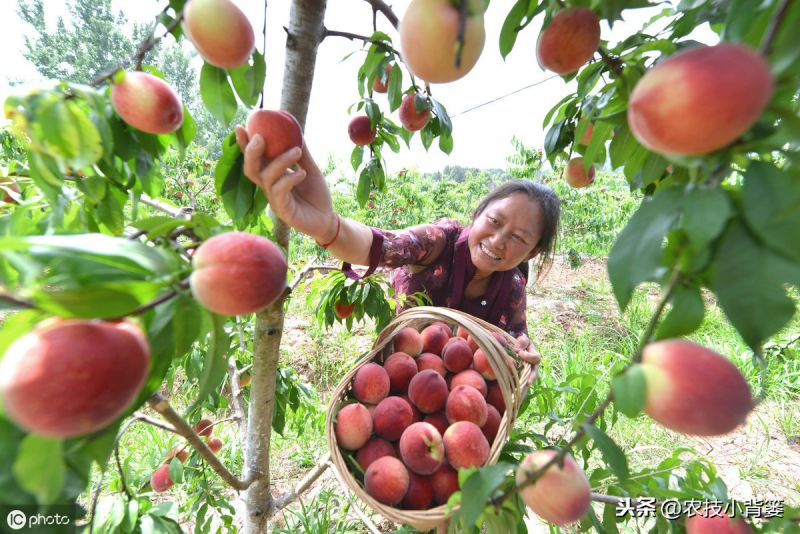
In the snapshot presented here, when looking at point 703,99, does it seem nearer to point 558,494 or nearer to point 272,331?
point 558,494

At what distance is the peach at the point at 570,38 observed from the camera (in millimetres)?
462

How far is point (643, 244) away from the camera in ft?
0.92

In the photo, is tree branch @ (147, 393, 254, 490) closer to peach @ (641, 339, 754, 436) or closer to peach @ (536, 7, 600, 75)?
peach @ (641, 339, 754, 436)

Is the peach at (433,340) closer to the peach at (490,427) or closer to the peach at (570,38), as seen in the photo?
the peach at (490,427)

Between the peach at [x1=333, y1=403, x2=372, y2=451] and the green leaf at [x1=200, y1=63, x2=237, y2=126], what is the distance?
0.66 meters

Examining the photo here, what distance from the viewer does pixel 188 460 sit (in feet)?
3.51

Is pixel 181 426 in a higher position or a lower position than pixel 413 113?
lower

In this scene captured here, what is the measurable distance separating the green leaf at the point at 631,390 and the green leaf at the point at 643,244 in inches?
2.4

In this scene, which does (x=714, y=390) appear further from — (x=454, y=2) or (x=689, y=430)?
(x=454, y=2)

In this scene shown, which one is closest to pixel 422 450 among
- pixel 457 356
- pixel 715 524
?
pixel 457 356

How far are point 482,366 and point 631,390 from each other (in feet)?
2.74

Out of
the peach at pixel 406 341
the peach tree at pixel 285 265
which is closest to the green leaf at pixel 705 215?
the peach tree at pixel 285 265

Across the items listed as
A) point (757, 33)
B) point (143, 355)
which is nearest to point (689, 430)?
point (757, 33)

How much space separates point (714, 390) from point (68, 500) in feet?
1.65
